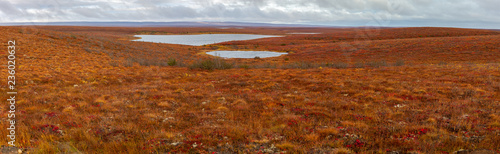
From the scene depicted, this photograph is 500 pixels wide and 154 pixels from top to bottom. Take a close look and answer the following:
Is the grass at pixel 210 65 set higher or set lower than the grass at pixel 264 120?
higher

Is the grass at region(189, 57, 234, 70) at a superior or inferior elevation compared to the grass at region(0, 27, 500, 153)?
superior

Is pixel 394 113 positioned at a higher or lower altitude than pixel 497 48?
lower

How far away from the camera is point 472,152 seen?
4711mm

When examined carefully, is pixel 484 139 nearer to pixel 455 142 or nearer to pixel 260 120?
pixel 455 142

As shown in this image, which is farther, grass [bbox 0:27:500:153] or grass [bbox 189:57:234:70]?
grass [bbox 189:57:234:70]

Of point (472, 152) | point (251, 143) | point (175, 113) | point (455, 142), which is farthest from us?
point (175, 113)

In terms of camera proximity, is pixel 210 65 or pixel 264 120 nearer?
pixel 264 120

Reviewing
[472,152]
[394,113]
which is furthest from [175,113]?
[472,152]

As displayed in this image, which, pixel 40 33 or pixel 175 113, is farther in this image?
pixel 40 33

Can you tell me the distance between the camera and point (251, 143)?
18.3 feet

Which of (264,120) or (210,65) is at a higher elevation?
(210,65)

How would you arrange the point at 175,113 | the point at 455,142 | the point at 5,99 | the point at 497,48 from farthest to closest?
the point at 497,48 → the point at 5,99 → the point at 175,113 → the point at 455,142

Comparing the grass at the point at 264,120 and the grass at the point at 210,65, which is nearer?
the grass at the point at 264,120

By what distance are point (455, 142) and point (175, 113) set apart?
7845 mm
